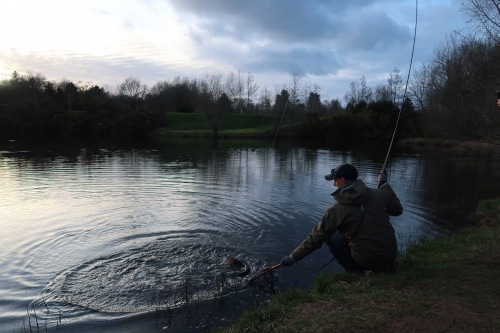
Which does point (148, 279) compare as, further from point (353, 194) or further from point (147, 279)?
point (353, 194)

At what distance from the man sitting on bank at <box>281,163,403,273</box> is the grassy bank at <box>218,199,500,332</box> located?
0.36 meters

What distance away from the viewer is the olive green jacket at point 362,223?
5004mm

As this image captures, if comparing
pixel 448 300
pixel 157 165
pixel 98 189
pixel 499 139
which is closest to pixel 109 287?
pixel 448 300

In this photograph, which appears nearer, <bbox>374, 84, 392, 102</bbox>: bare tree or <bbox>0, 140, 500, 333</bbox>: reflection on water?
<bbox>0, 140, 500, 333</bbox>: reflection on water

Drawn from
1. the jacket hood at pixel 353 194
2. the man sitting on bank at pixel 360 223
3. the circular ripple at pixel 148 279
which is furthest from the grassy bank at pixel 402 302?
the circular ripple at pixel 148 279

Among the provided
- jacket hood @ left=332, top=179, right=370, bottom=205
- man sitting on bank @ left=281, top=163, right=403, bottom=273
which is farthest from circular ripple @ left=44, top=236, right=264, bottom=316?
jacket hood @ left=332, top=179, right=370, bottom=205

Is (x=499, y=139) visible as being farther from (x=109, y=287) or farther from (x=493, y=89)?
(x=109, y=287)

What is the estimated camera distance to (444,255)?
6641 mm

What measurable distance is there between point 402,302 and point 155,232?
6.70 meters

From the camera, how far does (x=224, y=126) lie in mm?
73062

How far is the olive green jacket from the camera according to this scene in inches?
197

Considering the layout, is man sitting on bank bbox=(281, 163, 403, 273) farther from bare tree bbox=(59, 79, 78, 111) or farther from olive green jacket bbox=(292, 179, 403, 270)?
bare tree bbox=(59, 79, 78, 111)

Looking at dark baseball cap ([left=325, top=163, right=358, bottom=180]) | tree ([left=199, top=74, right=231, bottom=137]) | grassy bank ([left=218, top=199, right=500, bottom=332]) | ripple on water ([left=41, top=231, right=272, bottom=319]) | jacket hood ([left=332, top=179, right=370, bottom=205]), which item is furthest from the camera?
tree ([left=199, top=74, right=231, bottom=137])

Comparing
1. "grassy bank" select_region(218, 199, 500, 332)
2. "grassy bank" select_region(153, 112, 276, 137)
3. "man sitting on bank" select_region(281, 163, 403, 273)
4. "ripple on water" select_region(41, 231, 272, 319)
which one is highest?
"grassy bank" select_region(153, 112, 276, 137)
